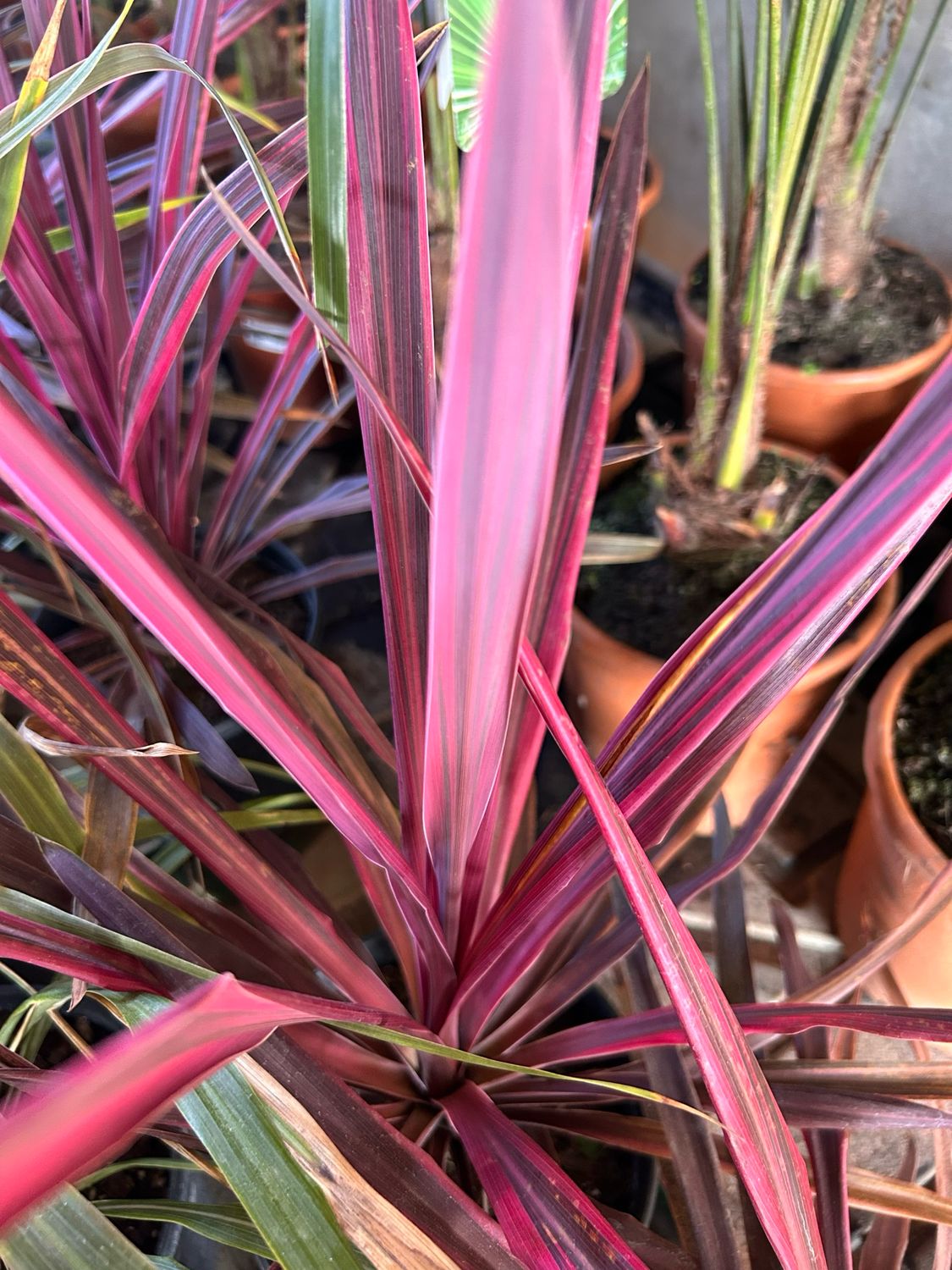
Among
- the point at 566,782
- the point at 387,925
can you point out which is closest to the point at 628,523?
the point at 566,782

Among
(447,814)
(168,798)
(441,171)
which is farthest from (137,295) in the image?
(447,814)

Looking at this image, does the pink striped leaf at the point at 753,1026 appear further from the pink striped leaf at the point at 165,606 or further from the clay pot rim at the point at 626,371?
the clay pot rim at the point at 626,371

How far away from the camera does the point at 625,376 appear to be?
1214 millimetres

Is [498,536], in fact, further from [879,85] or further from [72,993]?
[879,85]

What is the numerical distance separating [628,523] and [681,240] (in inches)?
34.3

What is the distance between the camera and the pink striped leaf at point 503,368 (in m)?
0.17

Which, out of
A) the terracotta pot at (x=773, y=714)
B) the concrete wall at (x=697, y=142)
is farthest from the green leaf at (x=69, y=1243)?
the concrete wall at (x=697, y=142)

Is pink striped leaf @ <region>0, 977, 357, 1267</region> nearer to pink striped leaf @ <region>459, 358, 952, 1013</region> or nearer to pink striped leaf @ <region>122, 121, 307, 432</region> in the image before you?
pink striped leaf @ <region>459, 358, 952, 1013</region>

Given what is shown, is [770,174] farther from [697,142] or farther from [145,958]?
[697,142]

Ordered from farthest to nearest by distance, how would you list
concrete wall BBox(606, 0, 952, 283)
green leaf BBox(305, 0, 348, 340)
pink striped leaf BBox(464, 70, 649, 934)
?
concrete wall BBox(606, 0, 952, 283) < pink striped leaf BBox(464, 70, 649, 934) < green leaf BBox(305, 0, 348, 340)

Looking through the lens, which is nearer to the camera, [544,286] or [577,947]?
[544,286]

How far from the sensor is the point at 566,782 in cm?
108

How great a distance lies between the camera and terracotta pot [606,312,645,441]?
3.82 ft

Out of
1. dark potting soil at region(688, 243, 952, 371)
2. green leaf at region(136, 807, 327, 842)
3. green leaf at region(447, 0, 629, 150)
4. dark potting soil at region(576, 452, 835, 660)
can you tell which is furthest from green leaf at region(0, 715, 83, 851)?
dark potting soil at region(688, 243, 952, 371)
